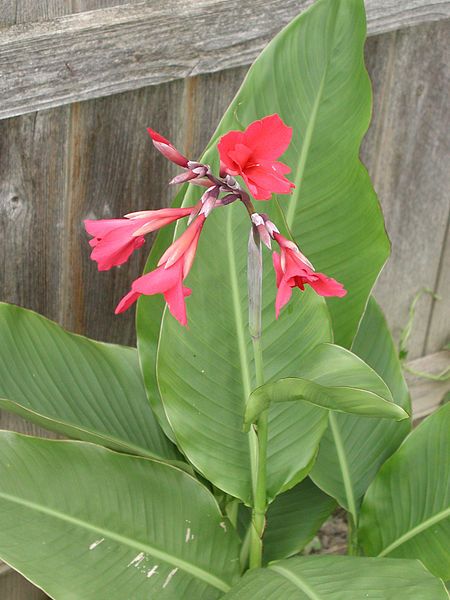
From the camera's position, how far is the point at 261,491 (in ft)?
5.69

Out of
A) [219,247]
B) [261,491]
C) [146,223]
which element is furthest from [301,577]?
[146,223]

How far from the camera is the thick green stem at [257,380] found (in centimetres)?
140

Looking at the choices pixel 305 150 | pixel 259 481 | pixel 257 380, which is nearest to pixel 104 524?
pixel 259 481

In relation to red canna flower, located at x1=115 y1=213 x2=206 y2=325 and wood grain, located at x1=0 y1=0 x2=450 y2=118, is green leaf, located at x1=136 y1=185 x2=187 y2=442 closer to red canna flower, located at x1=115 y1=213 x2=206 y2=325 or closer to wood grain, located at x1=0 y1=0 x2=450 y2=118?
wood grain, located at x1=0 y1=0 x2=450 y2=118

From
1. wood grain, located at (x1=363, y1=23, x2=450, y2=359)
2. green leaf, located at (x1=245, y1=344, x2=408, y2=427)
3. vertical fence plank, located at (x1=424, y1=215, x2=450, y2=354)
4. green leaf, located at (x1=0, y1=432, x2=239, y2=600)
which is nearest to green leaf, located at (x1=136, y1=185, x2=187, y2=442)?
green leaf, located at (x1=0, y1=432, x2=239, y2=600)

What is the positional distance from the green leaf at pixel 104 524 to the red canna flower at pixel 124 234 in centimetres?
46

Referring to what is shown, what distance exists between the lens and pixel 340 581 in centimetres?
169

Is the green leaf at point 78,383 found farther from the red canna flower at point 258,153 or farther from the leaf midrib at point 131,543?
the red canna flower at point 258,153

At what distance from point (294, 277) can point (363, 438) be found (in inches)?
32.0

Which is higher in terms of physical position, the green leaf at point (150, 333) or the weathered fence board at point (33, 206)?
the weathered fence board at point (33, 206)

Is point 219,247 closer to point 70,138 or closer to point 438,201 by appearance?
point 70,138

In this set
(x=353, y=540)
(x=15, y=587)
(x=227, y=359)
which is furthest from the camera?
(x=15, y=587)

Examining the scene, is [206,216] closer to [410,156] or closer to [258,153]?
[258,153]

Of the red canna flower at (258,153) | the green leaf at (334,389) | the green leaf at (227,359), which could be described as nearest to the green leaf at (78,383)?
the green leaf at (227,359)
